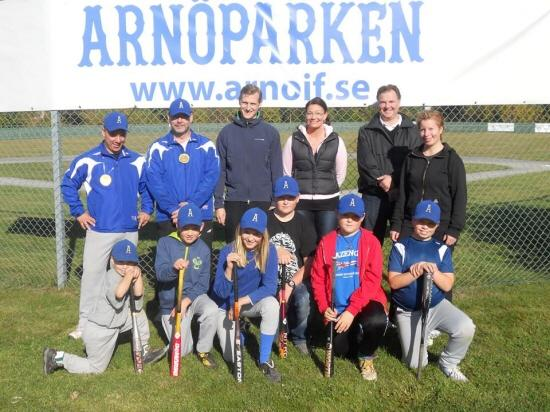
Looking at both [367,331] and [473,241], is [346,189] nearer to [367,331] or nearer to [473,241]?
[473,241]

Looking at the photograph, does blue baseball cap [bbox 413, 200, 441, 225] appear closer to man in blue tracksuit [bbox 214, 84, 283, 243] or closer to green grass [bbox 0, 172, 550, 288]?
man in blue tracksuit [bbox 214, 84, 283, 243]

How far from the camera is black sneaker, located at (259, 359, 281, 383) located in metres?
4.45

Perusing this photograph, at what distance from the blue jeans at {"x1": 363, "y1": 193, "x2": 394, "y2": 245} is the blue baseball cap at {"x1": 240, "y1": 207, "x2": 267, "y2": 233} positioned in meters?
1.31

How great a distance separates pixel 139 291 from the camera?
462 cm

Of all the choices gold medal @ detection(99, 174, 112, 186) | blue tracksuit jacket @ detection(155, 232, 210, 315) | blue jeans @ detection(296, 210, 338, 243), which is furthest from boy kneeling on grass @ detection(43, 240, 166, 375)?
blue jeans @ detection(296, 210, 338, 243)

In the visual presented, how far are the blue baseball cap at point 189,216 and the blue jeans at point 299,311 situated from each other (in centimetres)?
97

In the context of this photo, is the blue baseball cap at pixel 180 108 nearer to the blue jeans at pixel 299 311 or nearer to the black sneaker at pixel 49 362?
the blue jeans at pixel 299 311

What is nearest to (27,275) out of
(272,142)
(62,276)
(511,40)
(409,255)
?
(62,276)

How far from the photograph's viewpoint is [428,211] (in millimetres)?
4453

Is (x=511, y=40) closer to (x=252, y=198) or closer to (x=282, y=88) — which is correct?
(x=282, y=88)

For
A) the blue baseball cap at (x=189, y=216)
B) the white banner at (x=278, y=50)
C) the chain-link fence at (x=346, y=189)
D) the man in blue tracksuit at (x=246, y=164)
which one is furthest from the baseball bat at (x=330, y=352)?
the chain-link fence at (x=346, y=189)

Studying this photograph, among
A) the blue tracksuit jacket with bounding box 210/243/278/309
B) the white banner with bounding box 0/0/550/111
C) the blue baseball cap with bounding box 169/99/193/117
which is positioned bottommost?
the blue tracksuit jacket with bounding box 210/243/278/309

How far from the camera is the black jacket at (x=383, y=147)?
17.4 feet

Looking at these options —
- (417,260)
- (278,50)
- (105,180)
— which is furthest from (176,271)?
(278,50)
